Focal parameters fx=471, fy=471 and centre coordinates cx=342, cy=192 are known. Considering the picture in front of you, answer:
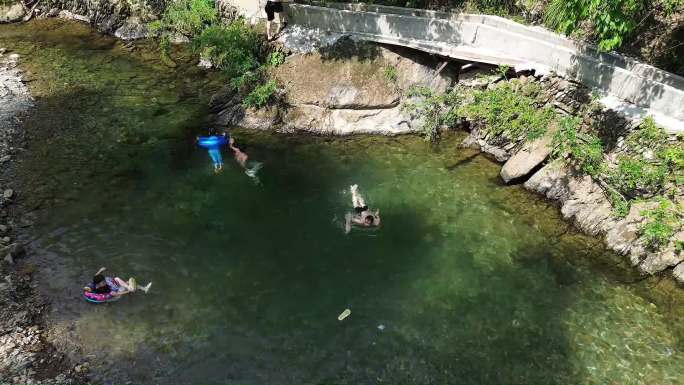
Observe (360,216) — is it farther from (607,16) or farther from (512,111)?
(607,16)

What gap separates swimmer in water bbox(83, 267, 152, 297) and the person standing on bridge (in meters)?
15.2

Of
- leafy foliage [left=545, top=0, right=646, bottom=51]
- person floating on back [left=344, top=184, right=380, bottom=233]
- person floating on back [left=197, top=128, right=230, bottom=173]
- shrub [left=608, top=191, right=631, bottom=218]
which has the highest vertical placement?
leafy foliage [left=545, top=0, right=646, bottom=51]

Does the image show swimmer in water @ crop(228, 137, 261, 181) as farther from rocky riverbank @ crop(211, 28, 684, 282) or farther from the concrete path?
the concrete path

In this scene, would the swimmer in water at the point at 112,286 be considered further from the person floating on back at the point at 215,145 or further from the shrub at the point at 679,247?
the shrub at the point at 679,247

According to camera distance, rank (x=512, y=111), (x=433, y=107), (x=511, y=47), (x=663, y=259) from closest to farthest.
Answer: (x=663, y=259)
(x=512, y=111)
(x=511, y=47)
(x=433, y=107)

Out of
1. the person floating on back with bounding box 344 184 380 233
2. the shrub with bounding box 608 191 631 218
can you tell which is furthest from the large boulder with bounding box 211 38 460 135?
the shrub with bounding box 608 191 631 218

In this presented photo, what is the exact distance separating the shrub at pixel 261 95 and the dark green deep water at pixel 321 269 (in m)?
1.68

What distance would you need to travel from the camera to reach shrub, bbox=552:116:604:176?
717 inches

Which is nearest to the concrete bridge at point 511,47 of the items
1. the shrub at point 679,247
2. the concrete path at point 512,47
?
the concrete path at point 512,47

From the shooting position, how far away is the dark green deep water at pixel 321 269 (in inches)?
549

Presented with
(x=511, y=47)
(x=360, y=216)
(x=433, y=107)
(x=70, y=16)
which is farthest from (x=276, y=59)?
(x=70, y=16)

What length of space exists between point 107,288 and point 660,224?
729 inches

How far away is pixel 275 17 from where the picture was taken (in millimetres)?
25203

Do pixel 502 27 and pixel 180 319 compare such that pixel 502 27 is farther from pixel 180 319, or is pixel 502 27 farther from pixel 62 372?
pixel 62 372
